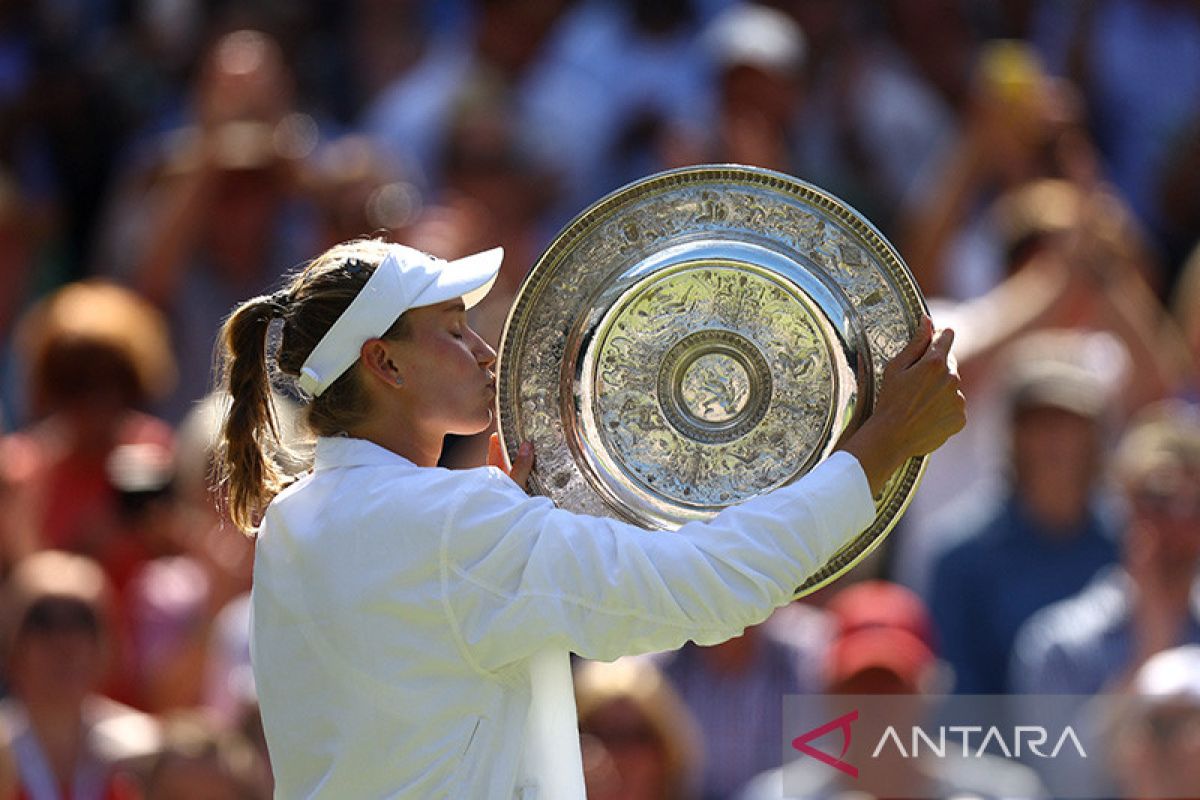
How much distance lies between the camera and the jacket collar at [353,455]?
3486 millimetres

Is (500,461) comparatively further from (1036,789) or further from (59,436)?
(59,436)

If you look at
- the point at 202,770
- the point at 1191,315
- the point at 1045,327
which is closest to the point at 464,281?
the point at 202,770

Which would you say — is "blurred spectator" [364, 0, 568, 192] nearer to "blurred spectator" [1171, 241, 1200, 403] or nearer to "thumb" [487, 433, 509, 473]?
"blurred spectator" [1171, 241, 1200, 403]

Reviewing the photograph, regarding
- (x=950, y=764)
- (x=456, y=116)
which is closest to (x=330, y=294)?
(x=950, y=764)

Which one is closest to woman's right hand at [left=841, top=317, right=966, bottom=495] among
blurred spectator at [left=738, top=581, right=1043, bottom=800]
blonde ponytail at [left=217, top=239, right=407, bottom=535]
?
blonde ponytail at [left=217, top=239, right=407, bottom=535]

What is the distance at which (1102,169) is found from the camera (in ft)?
29.1

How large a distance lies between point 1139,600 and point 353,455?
3377 mm

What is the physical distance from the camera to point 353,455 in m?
3.50

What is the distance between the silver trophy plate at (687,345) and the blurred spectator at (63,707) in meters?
2.61

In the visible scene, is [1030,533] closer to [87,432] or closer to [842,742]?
[842,742]

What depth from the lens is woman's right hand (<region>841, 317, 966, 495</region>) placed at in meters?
3.43

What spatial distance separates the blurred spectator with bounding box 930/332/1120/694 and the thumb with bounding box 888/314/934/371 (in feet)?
10.2

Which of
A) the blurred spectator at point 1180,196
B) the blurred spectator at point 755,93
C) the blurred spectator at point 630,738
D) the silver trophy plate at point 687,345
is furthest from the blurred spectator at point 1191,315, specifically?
the silver trophy plate at point 687,345

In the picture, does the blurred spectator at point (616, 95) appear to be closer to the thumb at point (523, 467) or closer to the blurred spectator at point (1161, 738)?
the blurred spectator at point (1161, 738)
